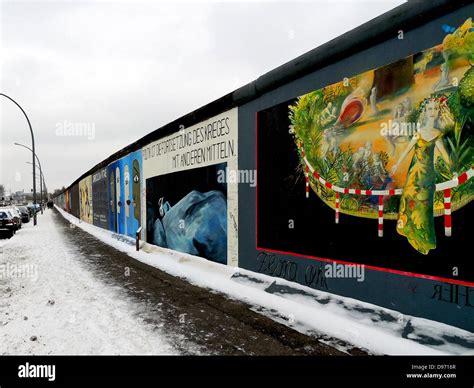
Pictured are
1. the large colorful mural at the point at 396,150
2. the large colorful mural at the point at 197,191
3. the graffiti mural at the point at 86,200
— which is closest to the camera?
the large colorful mural at the point at 396,150

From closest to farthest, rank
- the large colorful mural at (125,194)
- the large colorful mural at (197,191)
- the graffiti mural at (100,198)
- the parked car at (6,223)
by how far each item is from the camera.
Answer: the large colorful mural at (197,191), the large colorful mural at (125,194), the parked car at (6,223), the graffiti mural at (100,198)

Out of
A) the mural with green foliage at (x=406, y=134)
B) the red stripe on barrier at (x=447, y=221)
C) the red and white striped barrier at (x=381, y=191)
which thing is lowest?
the red stripe on barrier at (x=447, y=221)

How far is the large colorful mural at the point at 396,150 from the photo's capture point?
3883 mm

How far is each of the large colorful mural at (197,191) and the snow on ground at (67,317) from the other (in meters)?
3.14

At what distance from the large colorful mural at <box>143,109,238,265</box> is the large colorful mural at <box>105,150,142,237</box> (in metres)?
2.06

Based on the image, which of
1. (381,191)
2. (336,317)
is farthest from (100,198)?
(381,191)

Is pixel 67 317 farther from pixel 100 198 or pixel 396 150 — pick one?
pixel 100 198

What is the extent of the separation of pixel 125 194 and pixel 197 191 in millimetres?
8758

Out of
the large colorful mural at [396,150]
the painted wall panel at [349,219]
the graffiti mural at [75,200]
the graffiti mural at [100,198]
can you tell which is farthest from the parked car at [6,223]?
the graffiti mural at [75,200]

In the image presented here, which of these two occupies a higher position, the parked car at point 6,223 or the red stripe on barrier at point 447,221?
the red stripe on barrier at point 447,221

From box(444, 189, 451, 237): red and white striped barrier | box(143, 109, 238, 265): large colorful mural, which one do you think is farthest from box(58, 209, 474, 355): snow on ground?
box(143, 109, 238, 265): large colorful mural

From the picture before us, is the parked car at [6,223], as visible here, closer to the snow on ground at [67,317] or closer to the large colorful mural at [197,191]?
the large colorful mural at [197,191]
